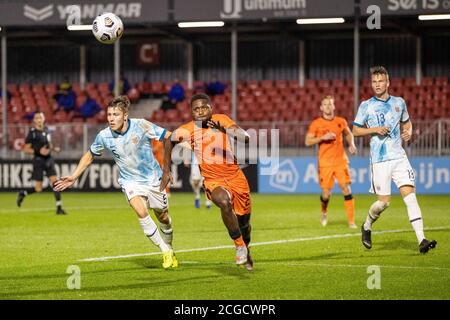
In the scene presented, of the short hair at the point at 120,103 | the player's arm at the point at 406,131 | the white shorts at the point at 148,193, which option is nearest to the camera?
the short hair at the point at 120,103

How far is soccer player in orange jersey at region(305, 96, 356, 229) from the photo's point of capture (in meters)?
18.3

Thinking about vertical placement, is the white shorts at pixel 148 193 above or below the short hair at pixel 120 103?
below

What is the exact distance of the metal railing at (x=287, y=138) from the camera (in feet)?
96.2

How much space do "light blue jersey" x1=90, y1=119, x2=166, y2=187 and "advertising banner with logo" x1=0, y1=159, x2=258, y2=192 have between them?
63.3 ft

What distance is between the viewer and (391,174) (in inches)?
527

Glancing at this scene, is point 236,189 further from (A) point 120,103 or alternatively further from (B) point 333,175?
(B) point 333,175

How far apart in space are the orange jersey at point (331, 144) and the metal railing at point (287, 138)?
11041 mm

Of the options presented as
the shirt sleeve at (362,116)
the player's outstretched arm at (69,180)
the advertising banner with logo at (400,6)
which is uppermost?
the advertising banner with logo at (400,6)

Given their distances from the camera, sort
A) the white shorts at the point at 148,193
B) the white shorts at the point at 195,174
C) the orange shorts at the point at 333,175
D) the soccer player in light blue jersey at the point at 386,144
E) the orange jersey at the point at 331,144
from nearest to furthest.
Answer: the white shorts at the point at 148,193, the soccer player in light blue jersey at the point at 386,144, the orange shorts at the point at 333,175, the orange jersey at the point at 331,144, the white shorts at the point at 195,174

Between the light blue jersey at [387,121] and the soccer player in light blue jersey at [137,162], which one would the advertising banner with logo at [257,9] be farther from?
the soccer player in light blue jersey at [137,162]

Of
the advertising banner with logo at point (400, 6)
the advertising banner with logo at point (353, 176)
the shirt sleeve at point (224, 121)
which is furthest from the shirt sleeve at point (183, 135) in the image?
the advertising banner with logo at point (400, 6)

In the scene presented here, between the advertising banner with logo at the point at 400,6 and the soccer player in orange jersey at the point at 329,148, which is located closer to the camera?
the soccer player in orange jersey at the point at 329,148
